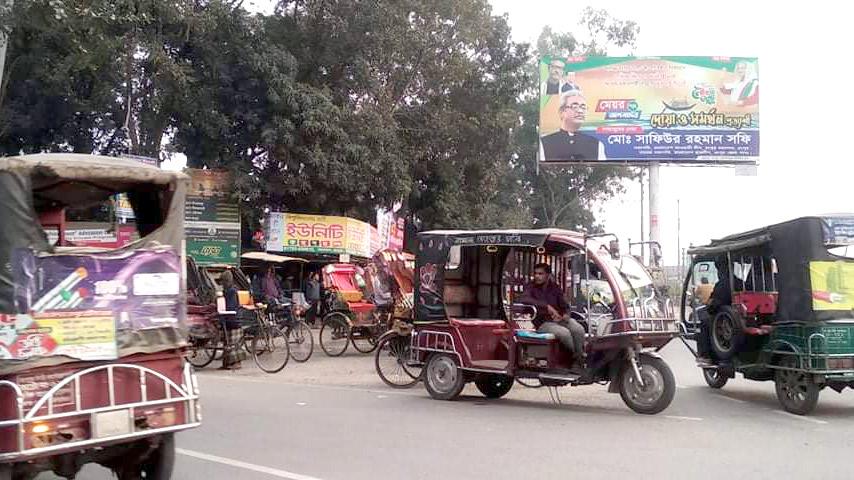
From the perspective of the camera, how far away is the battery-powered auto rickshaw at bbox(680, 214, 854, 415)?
9.60 meters

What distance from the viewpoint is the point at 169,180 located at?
5906 millimetres

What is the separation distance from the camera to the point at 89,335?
5.36 meters

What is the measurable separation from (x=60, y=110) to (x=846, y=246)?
865 inches

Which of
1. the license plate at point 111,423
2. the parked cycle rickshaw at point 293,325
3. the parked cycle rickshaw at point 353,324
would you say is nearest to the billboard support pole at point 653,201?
the parked cycle rickshaw at point 293,325

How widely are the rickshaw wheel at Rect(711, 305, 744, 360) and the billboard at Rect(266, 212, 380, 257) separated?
1611 cm

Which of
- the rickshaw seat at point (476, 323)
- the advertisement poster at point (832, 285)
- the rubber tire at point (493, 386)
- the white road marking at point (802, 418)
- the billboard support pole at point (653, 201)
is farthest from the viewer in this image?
the billboard support pole at point (653, 201)

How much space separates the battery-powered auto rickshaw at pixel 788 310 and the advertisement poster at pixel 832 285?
1 cm

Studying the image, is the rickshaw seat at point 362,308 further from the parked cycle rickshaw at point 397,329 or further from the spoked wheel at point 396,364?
the spoked wheel at point 396,364

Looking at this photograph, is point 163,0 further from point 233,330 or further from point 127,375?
point 127,375

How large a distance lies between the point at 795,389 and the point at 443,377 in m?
4.58

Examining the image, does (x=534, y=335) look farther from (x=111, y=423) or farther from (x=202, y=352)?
(x=202, y=352)

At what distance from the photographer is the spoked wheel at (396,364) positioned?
12625 mm

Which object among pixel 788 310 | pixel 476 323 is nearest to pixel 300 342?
pixel 476 323

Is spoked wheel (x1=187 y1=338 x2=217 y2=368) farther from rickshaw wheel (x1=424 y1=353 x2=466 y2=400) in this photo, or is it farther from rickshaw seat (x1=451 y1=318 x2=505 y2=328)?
rickshaw seat (x1=451 y1=318 x2=505 y2=328)
